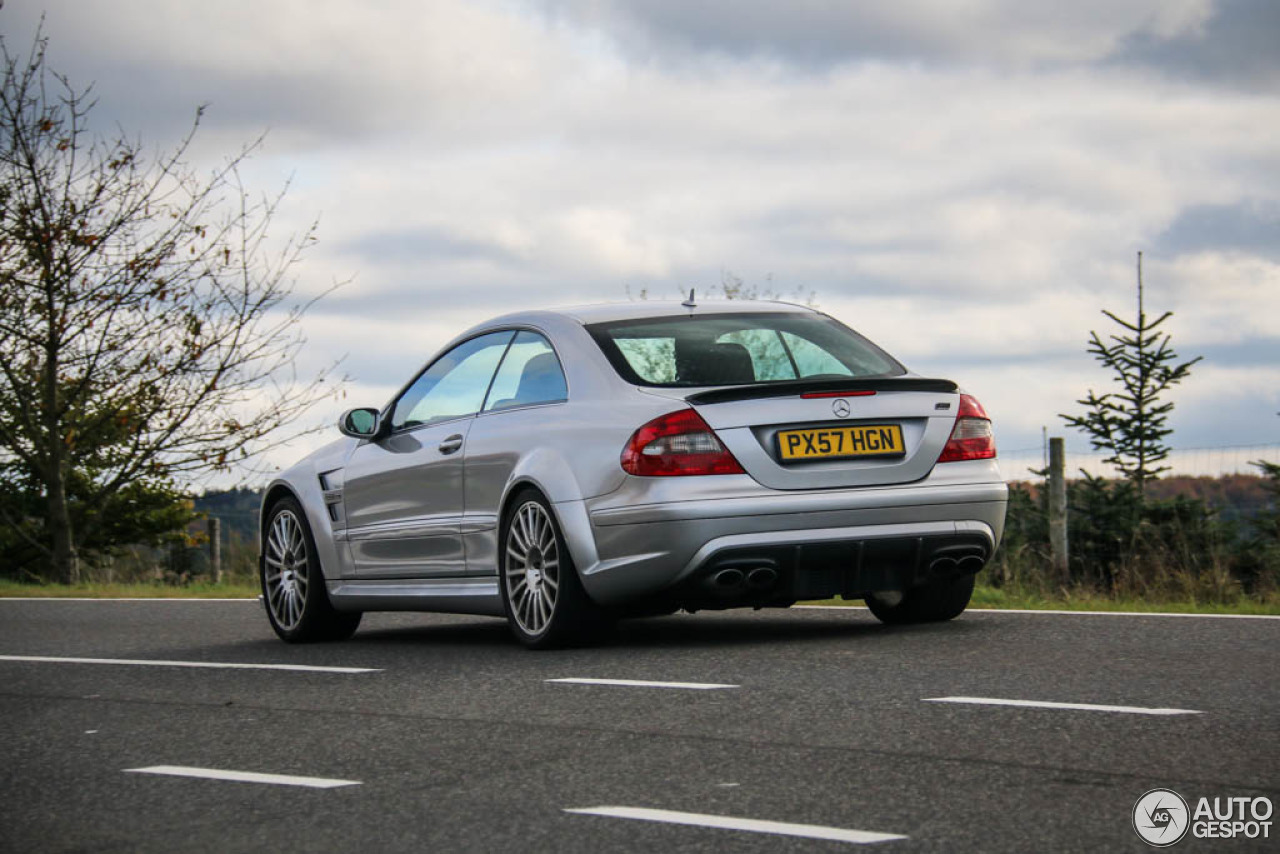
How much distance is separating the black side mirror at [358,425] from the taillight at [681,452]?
2539 millimetres

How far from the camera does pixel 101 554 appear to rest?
40.0 metres

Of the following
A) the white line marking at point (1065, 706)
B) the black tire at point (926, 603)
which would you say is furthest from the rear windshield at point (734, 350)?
the white line marking at point (1065, 706)

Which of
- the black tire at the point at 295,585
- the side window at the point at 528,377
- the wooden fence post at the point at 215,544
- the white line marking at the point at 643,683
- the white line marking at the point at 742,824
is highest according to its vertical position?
the side window at the point at 528,377

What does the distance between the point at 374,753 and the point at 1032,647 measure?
332 centimetres

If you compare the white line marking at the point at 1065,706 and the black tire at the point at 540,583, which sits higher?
the black tire at the point at 540,583

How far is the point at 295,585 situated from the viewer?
10.1 metres

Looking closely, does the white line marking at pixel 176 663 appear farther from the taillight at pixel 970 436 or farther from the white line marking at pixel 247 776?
the taillight at pixel 970 436

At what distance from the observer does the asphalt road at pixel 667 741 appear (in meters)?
4.38

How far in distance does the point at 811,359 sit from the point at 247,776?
13.1ft

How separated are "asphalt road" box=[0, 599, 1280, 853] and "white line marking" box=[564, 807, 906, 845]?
30 mm

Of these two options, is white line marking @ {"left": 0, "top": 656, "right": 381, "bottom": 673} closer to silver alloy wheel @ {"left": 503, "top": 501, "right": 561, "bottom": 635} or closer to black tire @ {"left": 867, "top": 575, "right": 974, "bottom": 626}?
silver alloy wheel @ {"left": 503, "top": 501, "right": 561, "bottom": 635}

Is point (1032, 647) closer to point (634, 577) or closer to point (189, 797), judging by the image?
point (634, 577)

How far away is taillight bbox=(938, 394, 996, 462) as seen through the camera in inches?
317

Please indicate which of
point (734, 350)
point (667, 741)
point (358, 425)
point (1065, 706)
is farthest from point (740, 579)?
point (358, 425)
